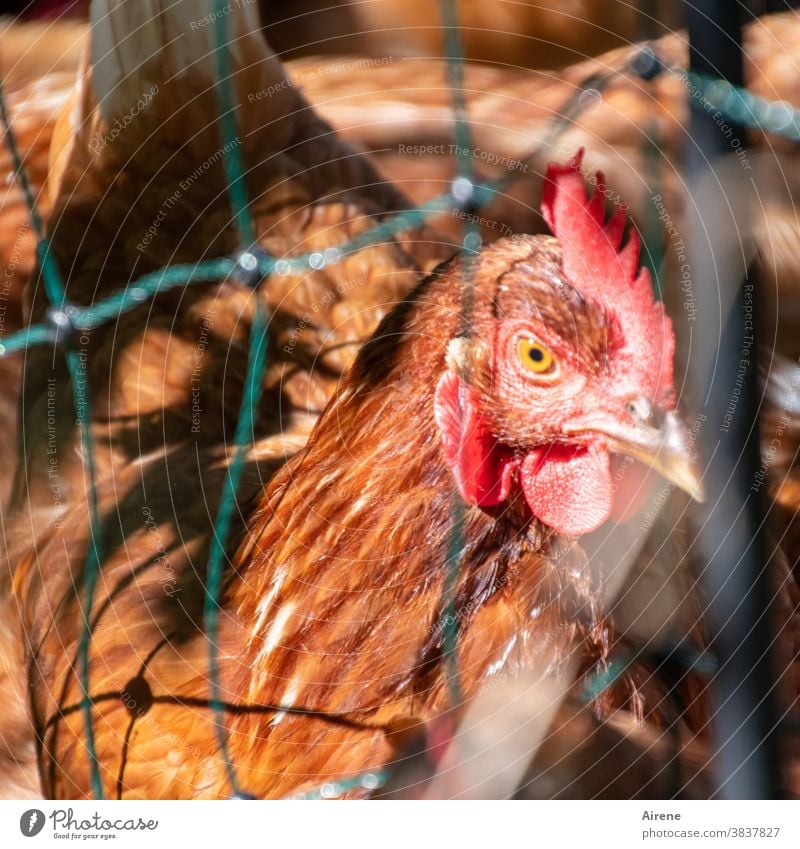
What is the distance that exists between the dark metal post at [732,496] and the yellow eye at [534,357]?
199mm

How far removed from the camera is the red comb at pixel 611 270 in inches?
25.4

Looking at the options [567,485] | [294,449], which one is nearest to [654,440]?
[567,485]

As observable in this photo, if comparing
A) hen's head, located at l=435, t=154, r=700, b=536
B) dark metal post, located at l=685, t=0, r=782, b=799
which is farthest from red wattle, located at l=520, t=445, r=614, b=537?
dark metal post, located at l=685, t=0, r=782, b=799

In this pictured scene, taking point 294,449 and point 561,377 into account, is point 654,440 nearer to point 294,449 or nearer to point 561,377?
point 561,377

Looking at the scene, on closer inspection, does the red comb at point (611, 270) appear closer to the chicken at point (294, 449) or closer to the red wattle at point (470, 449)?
the chicken at point (294, 449)

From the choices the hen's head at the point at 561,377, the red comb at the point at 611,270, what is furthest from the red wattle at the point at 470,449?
the red comb at the point at 611,270

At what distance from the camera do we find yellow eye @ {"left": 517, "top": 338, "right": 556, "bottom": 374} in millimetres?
637

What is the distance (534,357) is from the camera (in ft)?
2.09

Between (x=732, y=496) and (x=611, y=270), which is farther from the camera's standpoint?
(x=732, y=496)

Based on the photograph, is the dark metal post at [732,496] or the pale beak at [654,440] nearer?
the pale beak at [654,440]

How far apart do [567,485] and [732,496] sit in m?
0.20

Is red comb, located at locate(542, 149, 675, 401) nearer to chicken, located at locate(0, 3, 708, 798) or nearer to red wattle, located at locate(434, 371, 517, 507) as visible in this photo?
chicken, located at locate(0, 3, 708, 798)
